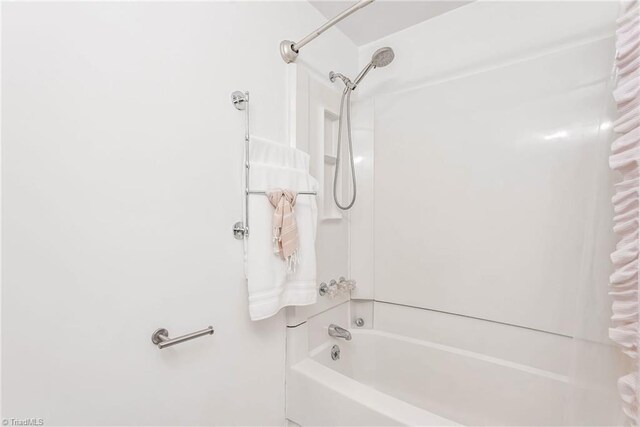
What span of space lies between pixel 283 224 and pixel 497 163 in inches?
45.6

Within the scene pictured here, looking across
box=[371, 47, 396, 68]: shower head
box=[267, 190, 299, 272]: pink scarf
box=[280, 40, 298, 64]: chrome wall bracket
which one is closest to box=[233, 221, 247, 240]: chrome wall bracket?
box=[267, 190, 299, 272]: pink scarf

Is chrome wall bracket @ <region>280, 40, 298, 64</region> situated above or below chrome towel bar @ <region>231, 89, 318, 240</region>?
above

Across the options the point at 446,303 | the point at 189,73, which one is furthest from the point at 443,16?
the point at 446,303

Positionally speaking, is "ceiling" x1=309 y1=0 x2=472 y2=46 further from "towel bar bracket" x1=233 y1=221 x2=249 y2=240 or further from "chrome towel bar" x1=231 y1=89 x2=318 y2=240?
"towel bar bracket" x1=233 y1=221 x2=249 y2=240

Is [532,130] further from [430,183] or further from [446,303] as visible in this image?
[446,303]

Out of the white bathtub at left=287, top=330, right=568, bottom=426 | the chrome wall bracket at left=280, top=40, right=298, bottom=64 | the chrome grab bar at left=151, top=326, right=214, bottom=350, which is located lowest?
the white bathtub at left=287, top=330, right=568, bottom=426

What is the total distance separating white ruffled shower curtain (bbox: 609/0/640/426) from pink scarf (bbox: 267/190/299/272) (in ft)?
3.78

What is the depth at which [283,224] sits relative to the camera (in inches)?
45.7

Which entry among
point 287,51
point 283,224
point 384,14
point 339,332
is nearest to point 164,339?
point 283,224

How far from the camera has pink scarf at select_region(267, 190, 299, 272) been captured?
116 centimetres

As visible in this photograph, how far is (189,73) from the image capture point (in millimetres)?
1011

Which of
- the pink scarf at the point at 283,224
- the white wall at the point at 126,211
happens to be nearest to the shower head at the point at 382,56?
the white wall at the point at 126,211

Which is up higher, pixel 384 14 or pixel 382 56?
pixel 384 14

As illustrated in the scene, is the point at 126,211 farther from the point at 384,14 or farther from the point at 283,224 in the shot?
the point at 384,14
